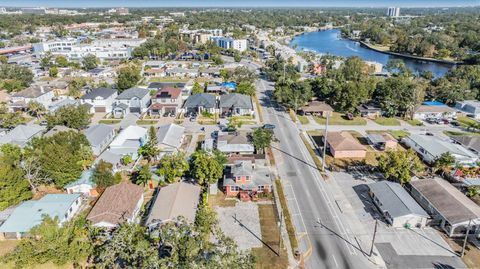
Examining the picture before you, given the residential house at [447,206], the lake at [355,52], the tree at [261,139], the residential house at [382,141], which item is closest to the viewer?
the residential house at [447,206]

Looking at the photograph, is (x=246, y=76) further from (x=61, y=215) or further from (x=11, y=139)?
(x=61, y=215)

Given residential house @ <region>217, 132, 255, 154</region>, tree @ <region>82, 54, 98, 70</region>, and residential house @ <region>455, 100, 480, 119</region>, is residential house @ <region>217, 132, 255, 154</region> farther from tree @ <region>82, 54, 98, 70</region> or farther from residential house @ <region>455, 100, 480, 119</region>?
tree @ <region>82, 54, 98, 70</region>

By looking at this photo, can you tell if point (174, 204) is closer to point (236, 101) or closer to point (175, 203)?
point (175, 203)

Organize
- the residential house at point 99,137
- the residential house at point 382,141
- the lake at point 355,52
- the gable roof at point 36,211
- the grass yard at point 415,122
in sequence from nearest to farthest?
1. the gable roof at point 36,211
2. the residential house at point 99,137
3. the residential house at point 382,141
4. the grass yard at point 415,122
5. the lake at point 355,52

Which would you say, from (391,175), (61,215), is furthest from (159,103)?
(391,175)

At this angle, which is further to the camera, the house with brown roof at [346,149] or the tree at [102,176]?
the house with brown roof at [346,149]

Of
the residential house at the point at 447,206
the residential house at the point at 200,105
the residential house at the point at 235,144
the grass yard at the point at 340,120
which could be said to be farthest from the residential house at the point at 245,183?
the residential house at the point at 200,105

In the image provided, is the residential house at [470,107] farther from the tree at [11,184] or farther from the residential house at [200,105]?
the tree at [11,184]
